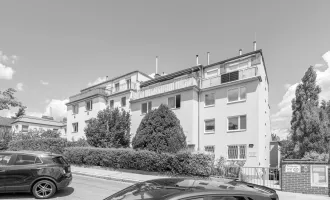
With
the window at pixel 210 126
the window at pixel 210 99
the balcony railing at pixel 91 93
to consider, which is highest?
the balcony railing at pixel 91 93

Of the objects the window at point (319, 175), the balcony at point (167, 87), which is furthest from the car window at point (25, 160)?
the balcony at point (167, 87)

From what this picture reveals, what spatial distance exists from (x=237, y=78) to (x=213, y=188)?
64.5ft

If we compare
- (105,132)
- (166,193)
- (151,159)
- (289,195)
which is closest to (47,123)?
(105,132)

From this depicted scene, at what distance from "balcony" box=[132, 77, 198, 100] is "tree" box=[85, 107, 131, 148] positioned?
2733 millimetres

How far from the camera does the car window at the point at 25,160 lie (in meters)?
8.28

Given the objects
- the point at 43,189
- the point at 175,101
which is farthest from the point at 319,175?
the point at 175,101

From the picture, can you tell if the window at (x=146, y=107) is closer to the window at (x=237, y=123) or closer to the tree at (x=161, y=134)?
the tree at (x=161, y=134)

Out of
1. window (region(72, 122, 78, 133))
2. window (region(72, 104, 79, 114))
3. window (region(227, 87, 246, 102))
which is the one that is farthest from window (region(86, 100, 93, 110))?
window (region(227, 87, 246, 102))

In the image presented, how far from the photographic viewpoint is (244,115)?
2044 cm

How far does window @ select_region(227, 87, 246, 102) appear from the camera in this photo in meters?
20.9

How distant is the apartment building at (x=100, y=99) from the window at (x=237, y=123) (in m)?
12.5

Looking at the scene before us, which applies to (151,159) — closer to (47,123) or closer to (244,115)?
(244,115)

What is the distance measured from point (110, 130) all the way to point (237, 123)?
13335mm

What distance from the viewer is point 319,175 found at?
418 inches
